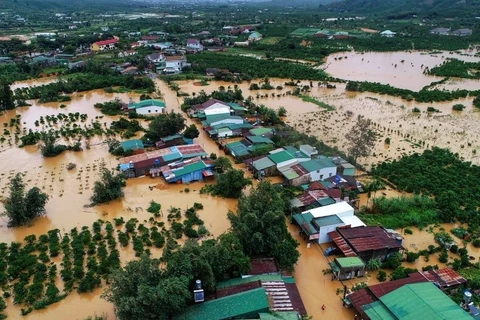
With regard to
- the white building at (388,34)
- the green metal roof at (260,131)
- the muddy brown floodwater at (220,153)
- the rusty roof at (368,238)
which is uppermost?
the white building at (388,34)

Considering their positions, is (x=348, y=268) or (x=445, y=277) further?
(x=348, y=268)

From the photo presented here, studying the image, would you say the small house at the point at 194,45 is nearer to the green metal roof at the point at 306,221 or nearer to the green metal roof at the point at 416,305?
the green metal roof at the point at 306,221

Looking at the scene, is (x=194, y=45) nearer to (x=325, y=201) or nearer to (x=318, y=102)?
(x=318, y=102)

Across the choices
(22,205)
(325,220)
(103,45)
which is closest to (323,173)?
(325,220)

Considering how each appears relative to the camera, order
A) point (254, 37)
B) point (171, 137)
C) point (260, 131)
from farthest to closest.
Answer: point (254, 37) → point (260, 131) → point (171, 137)

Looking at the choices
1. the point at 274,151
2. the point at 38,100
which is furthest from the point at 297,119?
the point at 38,100

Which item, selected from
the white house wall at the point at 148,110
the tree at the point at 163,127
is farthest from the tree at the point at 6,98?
the tree at the point at 163,127

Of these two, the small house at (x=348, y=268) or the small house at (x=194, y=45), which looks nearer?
the small house at (x=348, y=268)
